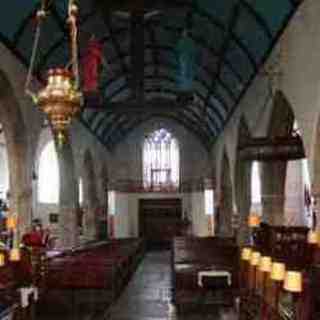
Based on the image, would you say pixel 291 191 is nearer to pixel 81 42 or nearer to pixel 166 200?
pixel 166 200

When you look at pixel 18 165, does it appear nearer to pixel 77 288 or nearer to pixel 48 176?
pixel 77 288

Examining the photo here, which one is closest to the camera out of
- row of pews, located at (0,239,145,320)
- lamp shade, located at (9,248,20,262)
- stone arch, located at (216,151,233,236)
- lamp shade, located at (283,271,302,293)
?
lamp shade, located at (283,271,302,293)

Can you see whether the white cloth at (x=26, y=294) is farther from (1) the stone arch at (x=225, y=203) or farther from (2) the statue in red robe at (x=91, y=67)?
(1) the stone arch at (x=225, y=203)

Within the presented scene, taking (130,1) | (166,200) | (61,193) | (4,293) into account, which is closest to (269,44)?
(130,1)

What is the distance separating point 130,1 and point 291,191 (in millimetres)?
17383

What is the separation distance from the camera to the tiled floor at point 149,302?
1336 centimetres

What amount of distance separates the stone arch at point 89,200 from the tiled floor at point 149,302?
6464 mm

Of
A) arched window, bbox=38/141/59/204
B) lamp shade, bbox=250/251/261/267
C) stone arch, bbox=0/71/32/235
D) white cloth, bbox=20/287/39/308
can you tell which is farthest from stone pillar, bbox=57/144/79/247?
lamp shade, bbox=250/251/261/267

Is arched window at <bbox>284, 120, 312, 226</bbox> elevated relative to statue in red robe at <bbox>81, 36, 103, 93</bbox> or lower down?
lower down

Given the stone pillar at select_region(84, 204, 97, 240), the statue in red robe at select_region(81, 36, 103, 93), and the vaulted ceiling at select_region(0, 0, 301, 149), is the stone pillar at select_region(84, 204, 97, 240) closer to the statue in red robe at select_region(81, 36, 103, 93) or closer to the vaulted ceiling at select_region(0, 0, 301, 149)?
the vaulted ceiling at select_region(0, 0, 301, 149)

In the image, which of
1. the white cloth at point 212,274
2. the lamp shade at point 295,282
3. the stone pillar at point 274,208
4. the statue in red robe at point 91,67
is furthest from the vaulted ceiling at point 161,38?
the lamp shade at point 295,282

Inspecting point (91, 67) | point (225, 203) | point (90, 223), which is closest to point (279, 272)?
point (91, 67)

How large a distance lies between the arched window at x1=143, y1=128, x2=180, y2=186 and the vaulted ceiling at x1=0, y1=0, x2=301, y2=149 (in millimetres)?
10488

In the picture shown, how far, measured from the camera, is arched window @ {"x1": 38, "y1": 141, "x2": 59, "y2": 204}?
29.2 meters
